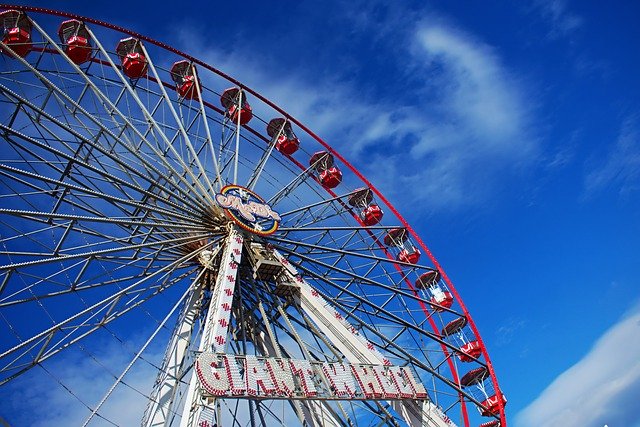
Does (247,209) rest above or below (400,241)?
below

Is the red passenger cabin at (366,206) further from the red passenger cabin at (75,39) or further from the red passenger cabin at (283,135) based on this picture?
the red passenger cabin at (75,39)

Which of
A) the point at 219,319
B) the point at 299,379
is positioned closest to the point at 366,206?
the point at 299,379

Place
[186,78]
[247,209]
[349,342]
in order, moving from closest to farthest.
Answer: [349,342] < [247,209] < [186,78]

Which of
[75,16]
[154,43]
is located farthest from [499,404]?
[75,16]

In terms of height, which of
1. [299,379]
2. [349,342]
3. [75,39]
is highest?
[75,39]

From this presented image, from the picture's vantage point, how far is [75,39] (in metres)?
15.7

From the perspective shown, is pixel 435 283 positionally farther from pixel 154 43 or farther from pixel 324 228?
pixel 154 43

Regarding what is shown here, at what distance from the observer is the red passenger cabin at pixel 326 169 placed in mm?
19719

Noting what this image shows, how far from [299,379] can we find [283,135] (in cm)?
A: 1030

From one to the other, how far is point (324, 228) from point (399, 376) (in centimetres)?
527

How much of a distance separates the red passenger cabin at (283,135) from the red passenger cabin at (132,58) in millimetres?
4731

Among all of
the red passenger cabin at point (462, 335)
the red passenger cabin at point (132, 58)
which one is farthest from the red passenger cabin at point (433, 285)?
the red passenger cabin at point (132, 58)

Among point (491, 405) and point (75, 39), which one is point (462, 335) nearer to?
point (491, 405)

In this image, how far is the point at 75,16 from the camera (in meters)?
15.4
